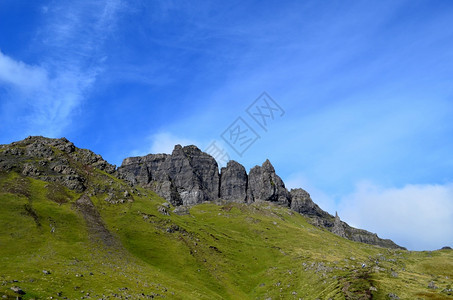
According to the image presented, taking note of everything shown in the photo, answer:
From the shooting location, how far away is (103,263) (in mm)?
97562

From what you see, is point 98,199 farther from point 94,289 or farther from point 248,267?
point 94,289

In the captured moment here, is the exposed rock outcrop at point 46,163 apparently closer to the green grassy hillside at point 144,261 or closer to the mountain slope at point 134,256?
the mountain slope at point 134,256

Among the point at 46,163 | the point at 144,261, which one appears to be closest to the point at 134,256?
the point at 144,261

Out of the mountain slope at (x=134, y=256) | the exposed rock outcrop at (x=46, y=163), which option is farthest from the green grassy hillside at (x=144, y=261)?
the exposed rock outcrop at (x=46, y=163)

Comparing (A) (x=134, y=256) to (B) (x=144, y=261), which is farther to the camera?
(A) (x=134, y=256)

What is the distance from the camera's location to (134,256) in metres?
116

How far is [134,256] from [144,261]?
4332mm

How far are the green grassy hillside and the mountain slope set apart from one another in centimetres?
38

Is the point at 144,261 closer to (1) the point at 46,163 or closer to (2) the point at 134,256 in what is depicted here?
(2) the point at 134,256

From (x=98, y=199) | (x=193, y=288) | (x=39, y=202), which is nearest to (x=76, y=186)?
(x=98, y=199)

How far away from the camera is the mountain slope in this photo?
78000mm

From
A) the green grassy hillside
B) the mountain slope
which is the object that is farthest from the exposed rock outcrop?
the green grassy hillside

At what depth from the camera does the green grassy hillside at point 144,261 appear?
76.1 meters

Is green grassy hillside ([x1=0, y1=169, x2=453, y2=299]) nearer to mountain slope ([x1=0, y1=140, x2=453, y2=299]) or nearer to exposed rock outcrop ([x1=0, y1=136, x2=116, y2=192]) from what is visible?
mountain slope ([x1=0, y1=140, x2=453, y2=299])
